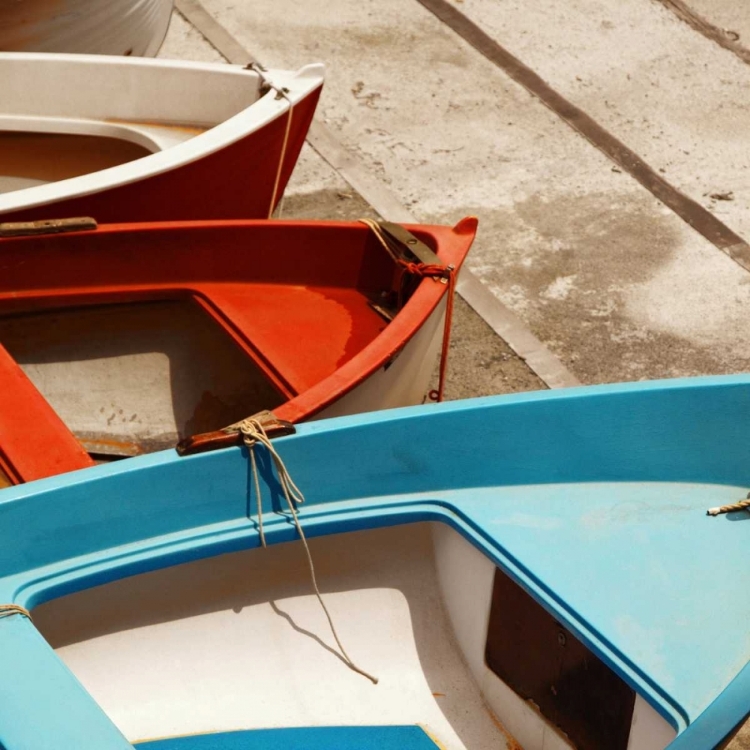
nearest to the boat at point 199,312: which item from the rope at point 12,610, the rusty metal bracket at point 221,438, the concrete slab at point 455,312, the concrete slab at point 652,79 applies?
the concrete slab at point 455,312

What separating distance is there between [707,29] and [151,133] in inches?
156

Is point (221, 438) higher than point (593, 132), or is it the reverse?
point (593, 132)

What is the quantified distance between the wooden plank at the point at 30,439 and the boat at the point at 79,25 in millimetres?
2239

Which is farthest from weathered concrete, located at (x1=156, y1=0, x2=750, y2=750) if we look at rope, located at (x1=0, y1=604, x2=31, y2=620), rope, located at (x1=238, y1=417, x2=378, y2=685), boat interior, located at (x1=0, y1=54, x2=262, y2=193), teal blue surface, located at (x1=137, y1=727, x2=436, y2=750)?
rope, located at (x1=0, y1=604, x2=31, y2=620)

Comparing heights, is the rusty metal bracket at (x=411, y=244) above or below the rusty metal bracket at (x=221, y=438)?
above

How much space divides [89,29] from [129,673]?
136 inches

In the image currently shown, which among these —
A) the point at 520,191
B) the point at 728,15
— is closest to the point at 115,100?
the point at 520,191

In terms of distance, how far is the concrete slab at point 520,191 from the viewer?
458 centimetres

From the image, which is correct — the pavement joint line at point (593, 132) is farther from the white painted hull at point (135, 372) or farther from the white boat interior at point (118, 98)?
the white boat interior at point (118, 98)

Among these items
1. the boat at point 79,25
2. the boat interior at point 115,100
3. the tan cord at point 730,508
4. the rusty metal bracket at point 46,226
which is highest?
the boat at point 79,25

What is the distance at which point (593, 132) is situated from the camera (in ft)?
19.1

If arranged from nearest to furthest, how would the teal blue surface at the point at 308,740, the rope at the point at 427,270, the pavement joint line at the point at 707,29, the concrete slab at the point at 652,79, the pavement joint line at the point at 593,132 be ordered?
the teal blue surface at the point at 308,740
the rope at the point at 427,270
the pavement joint line at the point at 593,132
the concrete slab at the point at 652,79
the pavement joint line at the point at 707,29

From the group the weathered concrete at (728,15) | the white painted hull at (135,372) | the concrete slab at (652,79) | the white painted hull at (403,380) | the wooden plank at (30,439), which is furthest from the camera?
the weathered concrete at (728,15)

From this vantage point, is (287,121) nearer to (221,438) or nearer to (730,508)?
(221,438)
